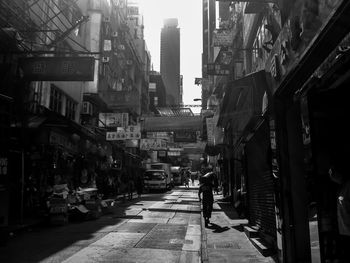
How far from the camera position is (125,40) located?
4750 centimetres

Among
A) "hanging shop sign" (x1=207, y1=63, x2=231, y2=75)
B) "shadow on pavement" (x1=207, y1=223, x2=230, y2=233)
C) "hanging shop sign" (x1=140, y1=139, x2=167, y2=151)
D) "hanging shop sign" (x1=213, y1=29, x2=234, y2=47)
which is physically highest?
"hanging shop sign" (x1=213, y1=29, x2=234, y2=47)

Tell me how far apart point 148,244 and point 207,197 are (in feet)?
13.4

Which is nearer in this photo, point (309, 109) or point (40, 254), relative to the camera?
point (309, 109)

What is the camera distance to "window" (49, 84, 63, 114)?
2309 cm

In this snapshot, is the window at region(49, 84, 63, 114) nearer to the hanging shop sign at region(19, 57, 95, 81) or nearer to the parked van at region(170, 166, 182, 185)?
the hanging shop sign at region(19, 57, 95, 81)

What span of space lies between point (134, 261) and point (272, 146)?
12.2 feet

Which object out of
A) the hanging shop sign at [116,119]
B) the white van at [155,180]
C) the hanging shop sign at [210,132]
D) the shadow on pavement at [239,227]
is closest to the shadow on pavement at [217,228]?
the shadow on pavement at [239,227]

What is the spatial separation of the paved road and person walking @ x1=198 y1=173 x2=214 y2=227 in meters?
0.60

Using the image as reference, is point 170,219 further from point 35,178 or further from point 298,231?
point 298,231

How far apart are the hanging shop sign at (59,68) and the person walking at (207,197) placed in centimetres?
553

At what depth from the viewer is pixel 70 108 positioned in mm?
26703

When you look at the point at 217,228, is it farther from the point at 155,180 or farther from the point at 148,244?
the point at 155,180

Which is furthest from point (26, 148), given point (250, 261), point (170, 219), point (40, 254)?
point (250, 261)

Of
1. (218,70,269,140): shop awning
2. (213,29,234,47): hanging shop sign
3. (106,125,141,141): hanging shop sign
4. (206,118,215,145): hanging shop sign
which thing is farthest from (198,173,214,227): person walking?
(206,118,215,145): hanging shop sign
